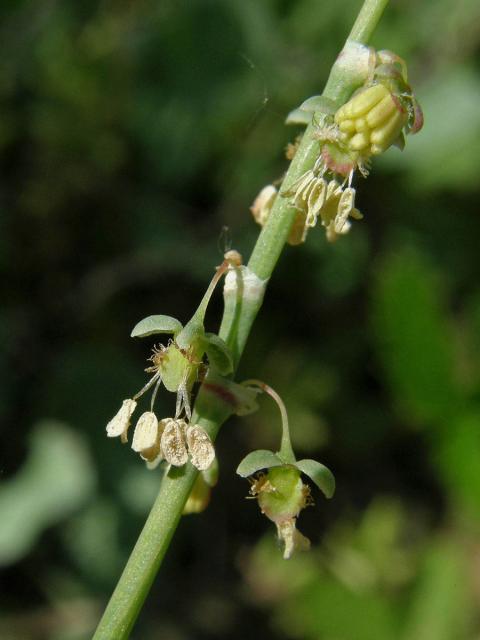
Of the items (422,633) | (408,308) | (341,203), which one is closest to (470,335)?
(408,308)

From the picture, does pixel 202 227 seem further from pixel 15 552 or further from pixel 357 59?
pixel 357 59

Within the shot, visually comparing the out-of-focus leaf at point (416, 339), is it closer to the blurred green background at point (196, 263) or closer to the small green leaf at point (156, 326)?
the blurred green background at point (196, 263)

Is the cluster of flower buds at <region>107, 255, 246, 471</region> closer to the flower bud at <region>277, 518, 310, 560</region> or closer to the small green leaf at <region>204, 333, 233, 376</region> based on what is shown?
the small green leaf at <region>204, 333, 233, 376</region>

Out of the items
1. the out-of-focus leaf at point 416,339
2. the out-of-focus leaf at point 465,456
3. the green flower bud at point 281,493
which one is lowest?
the green flower bud at point 281,493

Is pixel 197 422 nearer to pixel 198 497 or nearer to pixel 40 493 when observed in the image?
pixel 198 497

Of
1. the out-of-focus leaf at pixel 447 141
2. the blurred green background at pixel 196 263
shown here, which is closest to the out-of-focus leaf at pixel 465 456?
the blurred green background at pixel 196 263

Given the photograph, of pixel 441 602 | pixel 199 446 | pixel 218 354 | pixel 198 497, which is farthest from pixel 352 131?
pixel 441 602
